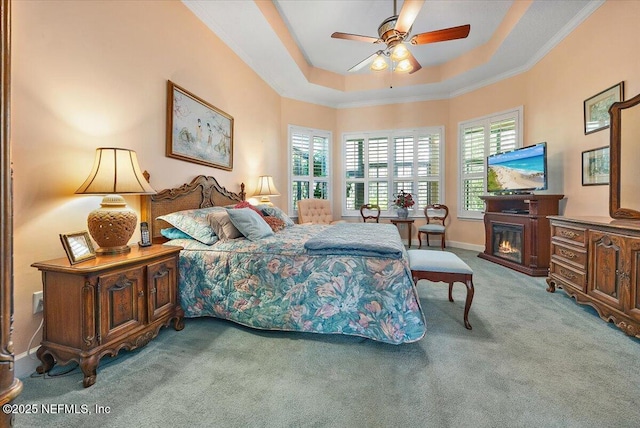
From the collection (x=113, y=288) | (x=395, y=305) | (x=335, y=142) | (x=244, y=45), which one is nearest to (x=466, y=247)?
(x=335, y=142)

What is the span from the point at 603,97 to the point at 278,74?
419 cm

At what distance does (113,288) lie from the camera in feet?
5.09

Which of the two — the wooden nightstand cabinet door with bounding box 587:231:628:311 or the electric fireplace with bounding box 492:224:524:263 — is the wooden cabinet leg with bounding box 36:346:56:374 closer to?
the wooden nightstand cabinet door with bounding box 587:231:628:311

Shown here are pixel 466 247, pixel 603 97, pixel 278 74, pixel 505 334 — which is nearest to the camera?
pixel 505 334

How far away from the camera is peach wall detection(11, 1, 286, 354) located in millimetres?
1518

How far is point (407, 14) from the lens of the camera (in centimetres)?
229

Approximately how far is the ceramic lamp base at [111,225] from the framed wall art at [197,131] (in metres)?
0.93

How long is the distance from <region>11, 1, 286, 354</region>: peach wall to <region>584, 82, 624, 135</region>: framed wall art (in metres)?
4.31

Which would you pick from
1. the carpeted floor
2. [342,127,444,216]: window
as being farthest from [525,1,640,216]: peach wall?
the carpeted floor

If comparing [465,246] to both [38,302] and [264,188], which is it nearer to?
[264,188]

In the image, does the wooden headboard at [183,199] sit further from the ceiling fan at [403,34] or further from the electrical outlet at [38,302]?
the ceiling fan at [403,34]

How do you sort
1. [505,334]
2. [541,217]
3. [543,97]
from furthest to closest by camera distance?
[543,97] → [541,217] → [505,334]

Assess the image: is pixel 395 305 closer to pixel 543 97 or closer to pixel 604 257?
pixel 604 257

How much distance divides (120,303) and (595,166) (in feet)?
15.1
